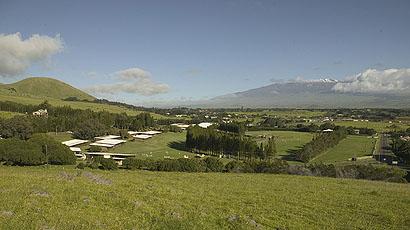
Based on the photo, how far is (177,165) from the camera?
4147 cm

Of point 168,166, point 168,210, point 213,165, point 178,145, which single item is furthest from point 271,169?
point 178,145

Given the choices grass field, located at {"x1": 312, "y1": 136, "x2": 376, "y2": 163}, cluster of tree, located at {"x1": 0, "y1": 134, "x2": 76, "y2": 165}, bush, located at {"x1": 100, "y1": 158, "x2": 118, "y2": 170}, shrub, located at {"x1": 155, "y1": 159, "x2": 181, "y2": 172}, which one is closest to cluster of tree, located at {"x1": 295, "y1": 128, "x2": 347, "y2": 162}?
grass field, located at {"x1": 312, "y1": 136, "x2": 376, "y2": 163}

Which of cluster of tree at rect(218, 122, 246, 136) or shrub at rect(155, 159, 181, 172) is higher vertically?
shrub at rect(155, 159, 181, 172)

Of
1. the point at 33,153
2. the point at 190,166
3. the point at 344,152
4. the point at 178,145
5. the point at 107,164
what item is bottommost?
the point at 344,152

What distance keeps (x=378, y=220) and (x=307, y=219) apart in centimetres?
384

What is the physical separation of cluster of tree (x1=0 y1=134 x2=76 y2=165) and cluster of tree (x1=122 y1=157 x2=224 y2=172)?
14012 mm

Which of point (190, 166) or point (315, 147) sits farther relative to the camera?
point (315, 147)

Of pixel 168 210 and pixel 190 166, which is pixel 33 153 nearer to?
pixel 190 166

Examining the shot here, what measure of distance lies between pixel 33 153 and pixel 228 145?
50.8 metres

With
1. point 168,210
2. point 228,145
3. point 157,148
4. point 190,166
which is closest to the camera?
point 168,210

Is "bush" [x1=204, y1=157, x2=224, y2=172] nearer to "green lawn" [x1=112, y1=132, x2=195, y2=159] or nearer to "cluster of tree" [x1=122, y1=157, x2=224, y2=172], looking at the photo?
"cluster of tree" [x1=122, y1=157, x2=224, y2=172]

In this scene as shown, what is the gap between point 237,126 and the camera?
5192 inches

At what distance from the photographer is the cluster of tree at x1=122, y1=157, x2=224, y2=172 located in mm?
41406

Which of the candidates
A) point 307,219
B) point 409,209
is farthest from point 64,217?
point 409,209
